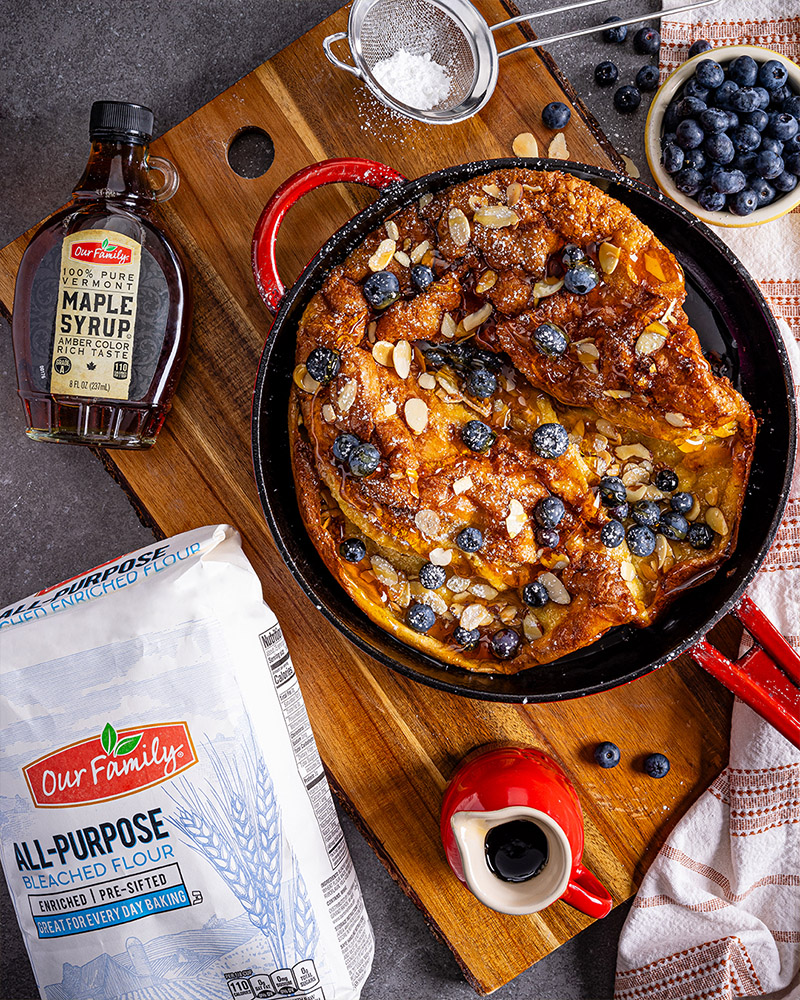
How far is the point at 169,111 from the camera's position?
223 centimetres

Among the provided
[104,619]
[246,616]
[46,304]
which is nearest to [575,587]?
[246,616]

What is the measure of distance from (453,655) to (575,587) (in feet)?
1.12

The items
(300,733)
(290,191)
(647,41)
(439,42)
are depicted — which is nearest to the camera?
(290,191)

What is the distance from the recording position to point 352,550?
5.82ft

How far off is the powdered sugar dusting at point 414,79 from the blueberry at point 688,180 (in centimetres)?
68

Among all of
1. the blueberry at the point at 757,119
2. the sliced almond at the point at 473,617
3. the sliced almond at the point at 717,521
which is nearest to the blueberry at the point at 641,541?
the sliced almond at the point at 717,521

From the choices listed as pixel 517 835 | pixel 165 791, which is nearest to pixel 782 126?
A: pixel 517 835

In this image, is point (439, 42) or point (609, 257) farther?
point (439, 42)

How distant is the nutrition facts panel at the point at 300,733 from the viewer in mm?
1945

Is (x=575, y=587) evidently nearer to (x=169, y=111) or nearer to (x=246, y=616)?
(x=246, y=616)

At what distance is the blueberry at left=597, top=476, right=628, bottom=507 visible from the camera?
173 centimetres

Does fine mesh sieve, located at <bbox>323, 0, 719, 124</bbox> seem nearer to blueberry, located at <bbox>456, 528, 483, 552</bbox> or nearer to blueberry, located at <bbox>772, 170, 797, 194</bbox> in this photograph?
blueberry, located at <bbox>772, 170, 797, 194</bbox>

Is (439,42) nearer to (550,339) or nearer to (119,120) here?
(119,120)

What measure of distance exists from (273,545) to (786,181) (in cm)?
173
